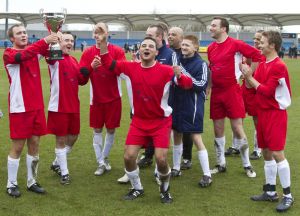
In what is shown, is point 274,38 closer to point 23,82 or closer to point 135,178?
point 135,178

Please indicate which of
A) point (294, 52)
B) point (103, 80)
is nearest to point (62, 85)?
point (103, 80)

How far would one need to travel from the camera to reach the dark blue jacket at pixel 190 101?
19.2 feet

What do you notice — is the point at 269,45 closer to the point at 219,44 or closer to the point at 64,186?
the point at 219,44

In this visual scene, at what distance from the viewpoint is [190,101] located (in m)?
5.92

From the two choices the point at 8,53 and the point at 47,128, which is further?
the point at 47,128

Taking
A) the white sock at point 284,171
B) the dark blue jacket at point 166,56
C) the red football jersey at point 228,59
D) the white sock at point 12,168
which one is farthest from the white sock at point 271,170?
the white sock at point 12,168

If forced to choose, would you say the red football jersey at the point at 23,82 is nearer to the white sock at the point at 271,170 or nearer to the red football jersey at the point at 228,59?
the red football jersey at the point at 228,59

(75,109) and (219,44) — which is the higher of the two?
(219,44)

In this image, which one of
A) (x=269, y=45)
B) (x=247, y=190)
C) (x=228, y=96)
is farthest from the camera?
(x=228, y=96)

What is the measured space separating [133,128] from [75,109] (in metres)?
1.01

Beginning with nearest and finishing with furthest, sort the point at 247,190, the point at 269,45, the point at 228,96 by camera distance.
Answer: the point at 269,45, the point at 247,190, the point at 228,96

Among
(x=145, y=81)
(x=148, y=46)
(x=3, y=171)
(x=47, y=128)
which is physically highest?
(x=148, y=46)

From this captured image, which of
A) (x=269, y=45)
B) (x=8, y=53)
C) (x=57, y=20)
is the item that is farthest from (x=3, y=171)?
(x=269, y=45)

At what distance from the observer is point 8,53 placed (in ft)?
16.9
